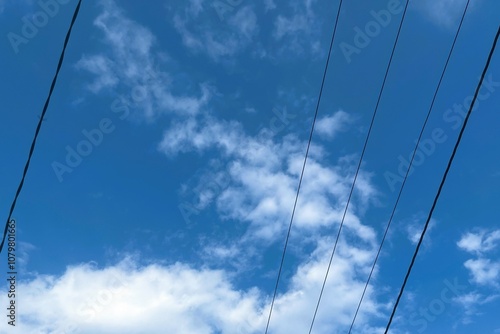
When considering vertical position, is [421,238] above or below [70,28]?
below

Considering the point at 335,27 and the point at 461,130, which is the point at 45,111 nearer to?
the point at 335,27

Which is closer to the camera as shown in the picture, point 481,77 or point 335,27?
point 481,77

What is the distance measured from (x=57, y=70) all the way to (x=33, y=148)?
4.69 ft

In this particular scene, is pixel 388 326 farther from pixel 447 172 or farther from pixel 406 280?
pixel 447 172

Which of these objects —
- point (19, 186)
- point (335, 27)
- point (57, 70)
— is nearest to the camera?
point (57, 70)

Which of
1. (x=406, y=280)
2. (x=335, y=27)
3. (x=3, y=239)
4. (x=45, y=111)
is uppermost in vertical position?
(x=335, y=27)

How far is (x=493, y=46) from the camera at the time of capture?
6340mm

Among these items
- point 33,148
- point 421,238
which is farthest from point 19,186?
point 421,238

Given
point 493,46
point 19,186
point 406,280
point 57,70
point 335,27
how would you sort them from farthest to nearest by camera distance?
point 335,27 → point 406,280 → point 19,186 → point 57,70 → point 493,46

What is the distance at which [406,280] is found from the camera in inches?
307

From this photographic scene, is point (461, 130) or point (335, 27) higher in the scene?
point (335, 27)

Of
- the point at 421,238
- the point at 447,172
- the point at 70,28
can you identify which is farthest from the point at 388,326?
the point at 70,28

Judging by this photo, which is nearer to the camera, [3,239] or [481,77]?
[481,77]

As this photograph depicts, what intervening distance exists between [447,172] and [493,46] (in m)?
2.17
